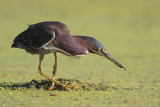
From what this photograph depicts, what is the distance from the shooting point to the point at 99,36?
14.2 m

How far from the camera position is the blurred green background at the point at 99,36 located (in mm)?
7961

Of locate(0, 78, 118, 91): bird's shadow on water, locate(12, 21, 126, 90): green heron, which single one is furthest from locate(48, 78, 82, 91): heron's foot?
locate(12, 21, 126, 90): green heron

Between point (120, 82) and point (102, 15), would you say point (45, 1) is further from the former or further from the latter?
point (120, 82)

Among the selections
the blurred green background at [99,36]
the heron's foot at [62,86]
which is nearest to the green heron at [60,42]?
the heron's foot at [62,86]

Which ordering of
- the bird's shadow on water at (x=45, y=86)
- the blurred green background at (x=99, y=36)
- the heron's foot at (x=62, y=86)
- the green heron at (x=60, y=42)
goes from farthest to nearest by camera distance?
the blurred green background at (x=99, y=36), the bird's shadow on water at (x=45, y=86), the heron's foot at (x=62, y=86), the green heron at (x=60, y=42)

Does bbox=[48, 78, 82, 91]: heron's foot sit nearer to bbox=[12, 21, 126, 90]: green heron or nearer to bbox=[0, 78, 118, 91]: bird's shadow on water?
bbox=[0, 78, 118, 91]: bird's shadow on water

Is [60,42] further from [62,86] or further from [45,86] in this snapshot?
[45,86]

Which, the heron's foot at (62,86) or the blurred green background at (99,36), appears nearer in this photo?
the heron's foot at (62,86)

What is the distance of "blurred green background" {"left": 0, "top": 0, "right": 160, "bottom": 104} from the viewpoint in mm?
7961

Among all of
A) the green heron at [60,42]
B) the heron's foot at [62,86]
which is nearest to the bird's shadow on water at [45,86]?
the heron's foot at [62,86]

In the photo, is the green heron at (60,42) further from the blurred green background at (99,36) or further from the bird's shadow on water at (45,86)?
the blurred green background at (99,36)

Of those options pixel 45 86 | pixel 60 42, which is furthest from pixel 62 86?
pixel 60 42

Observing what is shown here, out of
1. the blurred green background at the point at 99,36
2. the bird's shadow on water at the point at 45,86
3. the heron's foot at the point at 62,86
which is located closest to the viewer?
the heron's foot at the point at 62,86

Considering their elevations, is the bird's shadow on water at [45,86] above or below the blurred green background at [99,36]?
below
